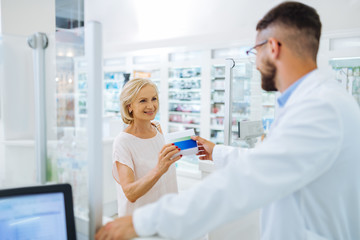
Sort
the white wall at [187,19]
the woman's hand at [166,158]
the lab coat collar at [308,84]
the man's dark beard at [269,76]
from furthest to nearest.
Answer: the white wall at [187,19] < the woman's hand at [166,158] < the man's dark beard at [269,76] < the lab coat collar at [308,84]

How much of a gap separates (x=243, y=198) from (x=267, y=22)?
0.76m

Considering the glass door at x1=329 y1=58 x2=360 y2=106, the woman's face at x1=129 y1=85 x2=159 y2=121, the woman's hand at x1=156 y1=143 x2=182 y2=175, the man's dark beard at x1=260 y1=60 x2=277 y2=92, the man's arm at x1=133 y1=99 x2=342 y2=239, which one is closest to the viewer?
the man's arm at x1=133 y1=99 x2=342 y2=239

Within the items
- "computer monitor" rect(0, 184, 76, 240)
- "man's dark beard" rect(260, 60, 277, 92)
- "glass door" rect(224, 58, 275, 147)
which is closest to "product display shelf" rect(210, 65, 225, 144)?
"glass door" rect(224, 58, 275, 147)

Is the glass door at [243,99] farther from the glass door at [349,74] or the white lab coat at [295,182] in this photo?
the white lab coat at [295,182]

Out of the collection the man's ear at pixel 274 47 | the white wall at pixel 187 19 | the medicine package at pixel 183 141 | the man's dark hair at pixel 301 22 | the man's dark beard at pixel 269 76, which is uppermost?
the white wall at pixel 187 19

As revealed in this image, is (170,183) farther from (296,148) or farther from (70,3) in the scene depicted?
(70,3)

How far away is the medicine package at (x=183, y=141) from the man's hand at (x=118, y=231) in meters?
0.73

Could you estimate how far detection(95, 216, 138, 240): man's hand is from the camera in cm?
95

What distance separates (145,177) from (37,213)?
2.50 ft

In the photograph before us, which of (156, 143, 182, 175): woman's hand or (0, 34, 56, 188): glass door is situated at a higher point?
(0, 34, 56, 188): glass door

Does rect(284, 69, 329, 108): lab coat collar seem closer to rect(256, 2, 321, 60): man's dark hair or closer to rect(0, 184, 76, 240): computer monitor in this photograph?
rect(256, 2, 321, 60): man's dark hair

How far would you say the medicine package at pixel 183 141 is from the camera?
5.64 ft

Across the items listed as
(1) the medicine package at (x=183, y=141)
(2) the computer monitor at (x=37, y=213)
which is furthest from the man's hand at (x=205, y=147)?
(2) the computer monitor at (x=37, y=213)

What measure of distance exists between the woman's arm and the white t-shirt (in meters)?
0.07
